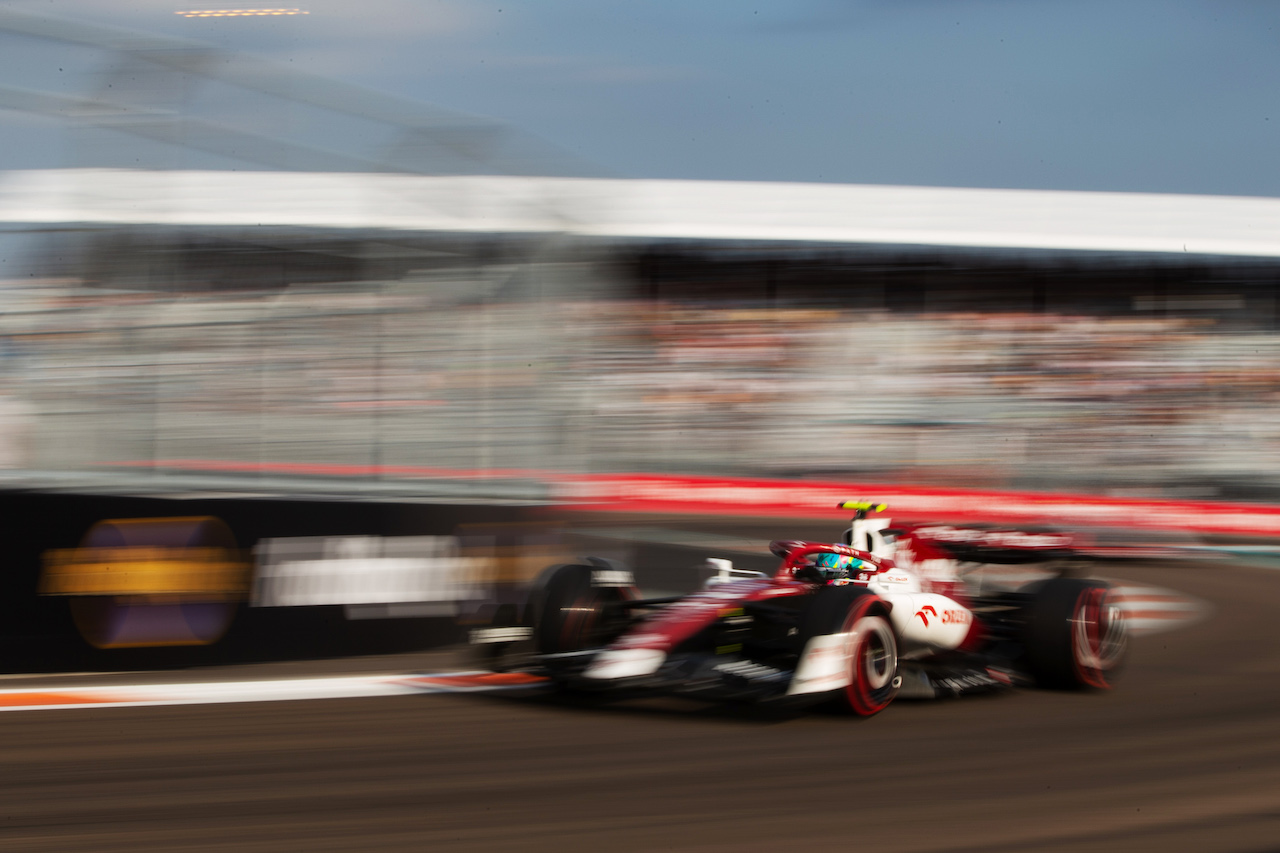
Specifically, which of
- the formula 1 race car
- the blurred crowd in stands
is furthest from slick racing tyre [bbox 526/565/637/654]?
the blurred crowd in stands

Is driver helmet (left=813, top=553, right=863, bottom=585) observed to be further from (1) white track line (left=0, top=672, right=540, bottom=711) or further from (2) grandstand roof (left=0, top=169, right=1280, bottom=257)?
(2) grandstand roof (left=0, top=169, right=1280, bottom=257)

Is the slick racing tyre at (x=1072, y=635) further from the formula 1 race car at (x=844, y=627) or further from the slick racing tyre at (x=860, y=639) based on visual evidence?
the slick racing tyre at (x=860, y=639)

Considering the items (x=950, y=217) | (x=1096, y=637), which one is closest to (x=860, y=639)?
(x=1096, y=637)

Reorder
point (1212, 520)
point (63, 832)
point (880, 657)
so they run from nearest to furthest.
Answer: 1. point (63, 832)
2. point (880, 657)
3. point (1212, 520)

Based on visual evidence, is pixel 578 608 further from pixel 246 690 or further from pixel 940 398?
pixel 940 398

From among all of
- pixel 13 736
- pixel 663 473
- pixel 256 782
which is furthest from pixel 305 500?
pixel 663 473

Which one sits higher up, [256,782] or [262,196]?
[262,196]

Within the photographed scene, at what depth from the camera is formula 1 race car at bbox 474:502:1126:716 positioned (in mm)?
4613

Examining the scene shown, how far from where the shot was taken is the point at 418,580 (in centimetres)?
608

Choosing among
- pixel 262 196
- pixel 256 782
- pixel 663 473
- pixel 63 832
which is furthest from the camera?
pixel 663 473

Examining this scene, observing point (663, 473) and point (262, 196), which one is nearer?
point (262, 196)

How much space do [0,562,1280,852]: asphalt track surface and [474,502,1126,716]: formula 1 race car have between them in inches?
6.1

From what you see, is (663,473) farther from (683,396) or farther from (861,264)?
(861,264)

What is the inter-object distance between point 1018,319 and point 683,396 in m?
4.05
